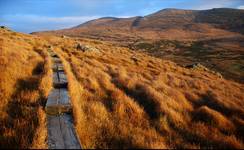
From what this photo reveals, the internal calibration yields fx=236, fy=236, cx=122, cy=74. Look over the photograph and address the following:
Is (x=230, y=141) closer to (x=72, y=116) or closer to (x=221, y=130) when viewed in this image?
(x=221, y=130)

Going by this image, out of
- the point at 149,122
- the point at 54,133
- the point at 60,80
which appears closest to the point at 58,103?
the point at 54,133

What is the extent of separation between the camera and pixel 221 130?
18.5 ft

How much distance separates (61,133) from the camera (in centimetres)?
394

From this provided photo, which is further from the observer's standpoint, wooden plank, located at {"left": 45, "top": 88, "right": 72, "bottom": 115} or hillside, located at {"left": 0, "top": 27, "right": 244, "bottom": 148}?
wooden plank, located at {"left": 45, "top": 88, "right": 72, "bottom": 115}

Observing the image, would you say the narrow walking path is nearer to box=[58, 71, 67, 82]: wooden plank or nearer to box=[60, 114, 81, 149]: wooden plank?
box=[60, 114, 81, 149]: wooden plank

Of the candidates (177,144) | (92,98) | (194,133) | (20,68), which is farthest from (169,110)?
(20,68)

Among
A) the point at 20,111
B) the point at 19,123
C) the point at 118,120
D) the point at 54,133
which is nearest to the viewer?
the point at 54,133

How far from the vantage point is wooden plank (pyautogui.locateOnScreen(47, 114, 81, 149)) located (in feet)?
11.6

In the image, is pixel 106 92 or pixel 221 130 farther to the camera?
pixel 106 92

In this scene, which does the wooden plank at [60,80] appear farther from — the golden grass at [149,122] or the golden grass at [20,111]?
the golden grass at [149,122]

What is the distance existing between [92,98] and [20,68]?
389 centimetres

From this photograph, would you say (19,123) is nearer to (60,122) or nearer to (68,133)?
(60,122)

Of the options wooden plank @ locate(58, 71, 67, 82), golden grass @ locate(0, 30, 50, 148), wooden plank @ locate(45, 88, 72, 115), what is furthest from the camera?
wooden plank @ locate(58, 71, 67, 82)

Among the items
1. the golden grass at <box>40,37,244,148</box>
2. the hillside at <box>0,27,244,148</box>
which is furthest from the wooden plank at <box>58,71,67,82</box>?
the golden grass at <box>40,37,244,148</box>
